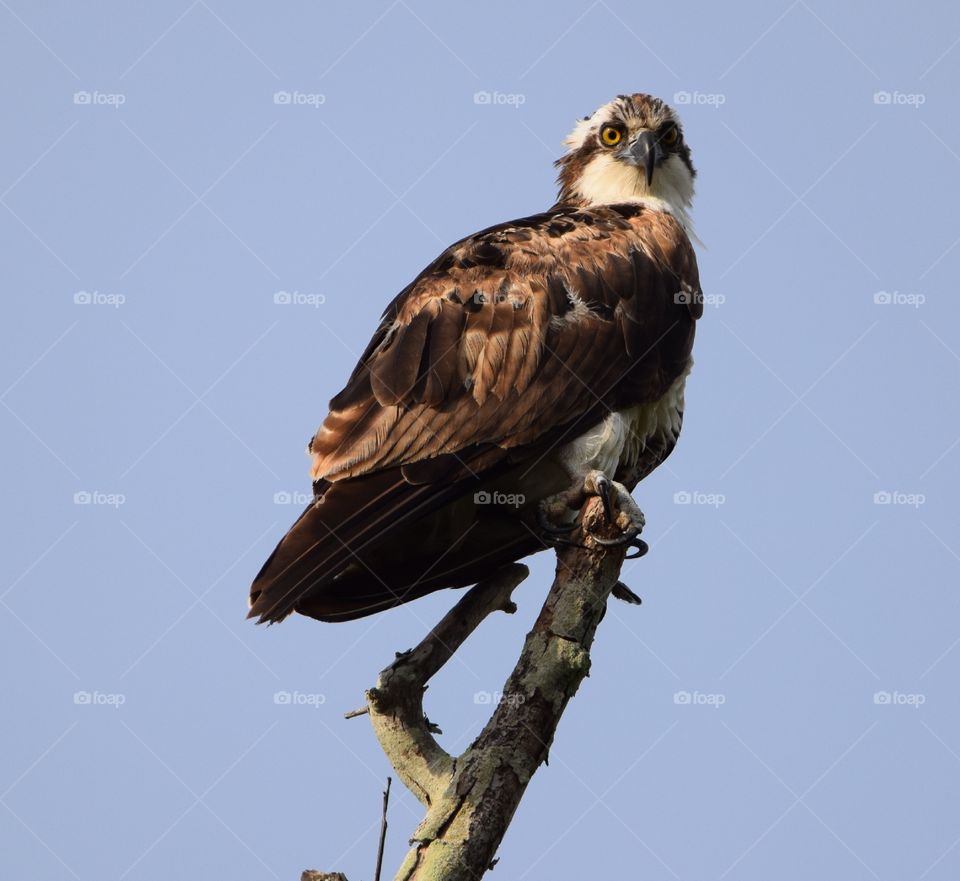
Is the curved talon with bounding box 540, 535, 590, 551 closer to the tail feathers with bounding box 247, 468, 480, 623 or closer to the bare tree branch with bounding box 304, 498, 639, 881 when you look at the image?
the bare tree branch with bounding box 304, 498, 639, 881

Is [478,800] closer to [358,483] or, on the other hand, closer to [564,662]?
[564,662]

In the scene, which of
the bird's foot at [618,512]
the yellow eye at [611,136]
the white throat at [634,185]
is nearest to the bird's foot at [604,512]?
the bird's foot at [618,512]

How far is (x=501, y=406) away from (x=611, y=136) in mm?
2807

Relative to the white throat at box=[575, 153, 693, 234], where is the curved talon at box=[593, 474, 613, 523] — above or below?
below

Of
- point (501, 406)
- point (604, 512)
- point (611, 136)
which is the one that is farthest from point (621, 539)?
point (611, 136)

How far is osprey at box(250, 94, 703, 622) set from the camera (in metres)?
6.23

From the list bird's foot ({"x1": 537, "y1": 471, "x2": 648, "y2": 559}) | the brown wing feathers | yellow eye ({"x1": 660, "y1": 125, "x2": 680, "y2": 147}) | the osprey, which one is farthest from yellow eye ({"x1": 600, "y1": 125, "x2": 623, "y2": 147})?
bird's foot ({"x1": 537, "y1": 471, "x2": 648, "y2": 559})

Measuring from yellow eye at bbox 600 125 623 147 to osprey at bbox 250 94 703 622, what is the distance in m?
1.13

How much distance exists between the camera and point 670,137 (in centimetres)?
865

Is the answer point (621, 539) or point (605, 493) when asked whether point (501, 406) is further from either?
point (621, 539)

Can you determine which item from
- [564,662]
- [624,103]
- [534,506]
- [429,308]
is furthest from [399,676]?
[624,103]

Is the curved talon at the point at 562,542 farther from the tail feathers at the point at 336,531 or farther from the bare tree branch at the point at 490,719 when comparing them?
the tail feathers at the point at 336,531

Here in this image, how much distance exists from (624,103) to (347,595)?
3.83 meters

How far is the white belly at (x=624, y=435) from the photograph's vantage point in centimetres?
669
